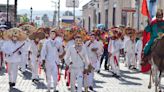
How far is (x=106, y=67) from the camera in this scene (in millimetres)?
23875

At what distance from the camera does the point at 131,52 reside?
2523 cm

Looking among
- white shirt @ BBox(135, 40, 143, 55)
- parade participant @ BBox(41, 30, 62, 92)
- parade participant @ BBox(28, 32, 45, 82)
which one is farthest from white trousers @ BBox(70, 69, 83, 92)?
white shirt @ BBox(135, 40, 143, 55)

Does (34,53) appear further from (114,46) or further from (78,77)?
(78,77)

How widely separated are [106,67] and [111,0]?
133ft

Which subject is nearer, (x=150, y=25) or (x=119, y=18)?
(x=150, y=25)

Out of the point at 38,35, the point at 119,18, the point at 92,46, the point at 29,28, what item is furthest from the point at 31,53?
the point at 119,18

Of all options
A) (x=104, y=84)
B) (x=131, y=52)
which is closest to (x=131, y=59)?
(x=131, y=52)

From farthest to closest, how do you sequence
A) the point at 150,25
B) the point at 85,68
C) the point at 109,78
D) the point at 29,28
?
the point at 29,28 → the point at 109,78 → the point at 150,25 → the point at 85,68

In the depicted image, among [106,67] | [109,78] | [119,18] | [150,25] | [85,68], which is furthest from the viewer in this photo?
[119,18]

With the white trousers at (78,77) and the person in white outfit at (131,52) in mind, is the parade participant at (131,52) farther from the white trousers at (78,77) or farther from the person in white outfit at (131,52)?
the white trousers at (78,77)

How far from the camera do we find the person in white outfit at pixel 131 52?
24750mm

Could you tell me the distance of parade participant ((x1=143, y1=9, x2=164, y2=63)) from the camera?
1357 centimetres

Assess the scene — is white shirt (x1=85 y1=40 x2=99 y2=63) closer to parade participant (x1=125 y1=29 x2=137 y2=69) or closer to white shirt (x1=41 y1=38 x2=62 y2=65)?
white shirt (x1=41 y1=38 x2=62 y2=65)

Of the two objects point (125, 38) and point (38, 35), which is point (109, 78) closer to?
point (38, 35)
